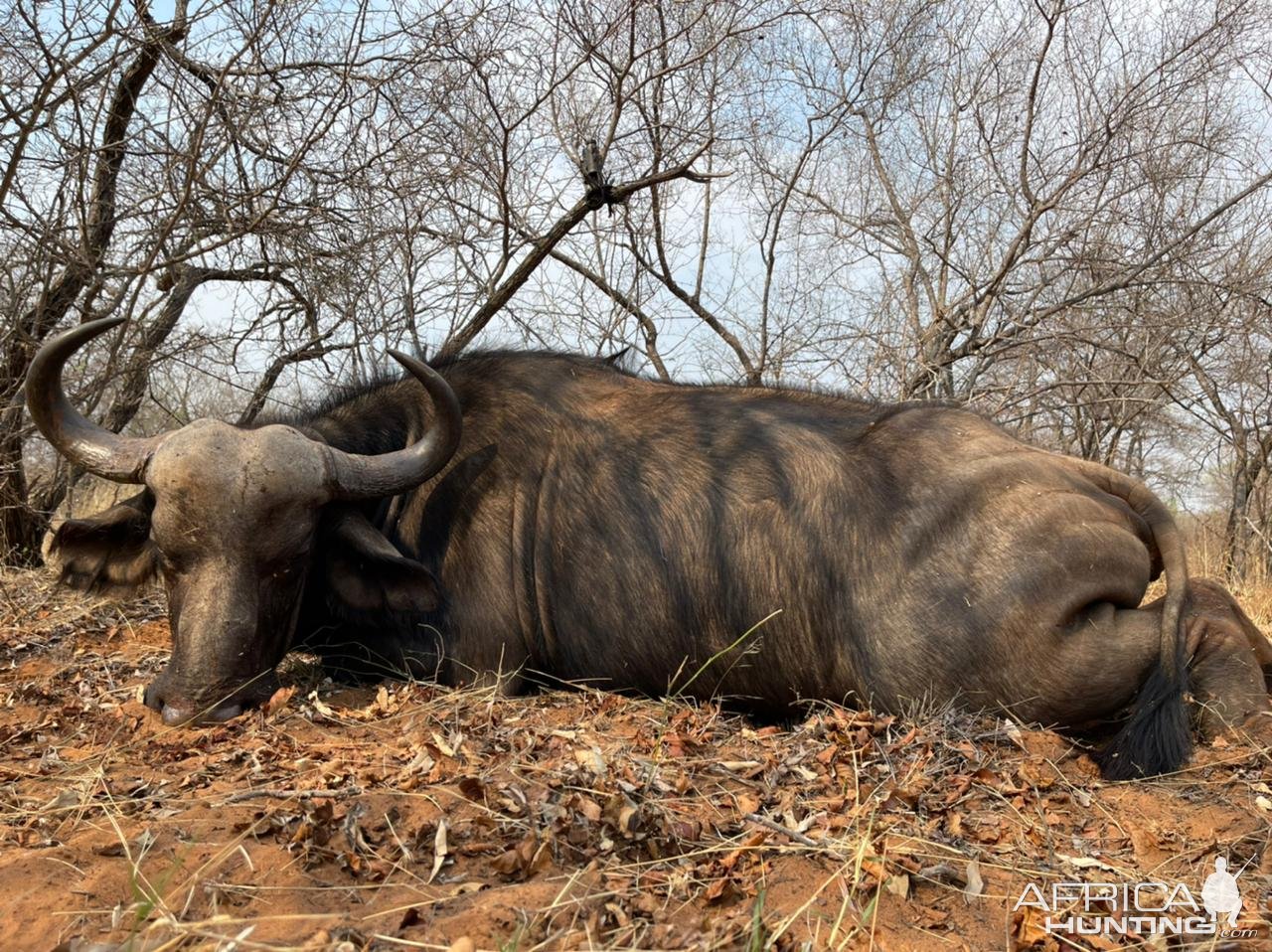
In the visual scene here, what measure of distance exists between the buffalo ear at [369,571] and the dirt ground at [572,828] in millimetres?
530

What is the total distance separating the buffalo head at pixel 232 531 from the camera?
13.6 ft

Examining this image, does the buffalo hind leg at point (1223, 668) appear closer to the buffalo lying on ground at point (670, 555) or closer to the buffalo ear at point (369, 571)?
the buffalo lying on ground at point (670, 555)

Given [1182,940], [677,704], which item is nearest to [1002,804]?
[1182,940]

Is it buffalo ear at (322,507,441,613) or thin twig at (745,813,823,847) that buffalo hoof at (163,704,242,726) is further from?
thin twig at (745,813,823,847)

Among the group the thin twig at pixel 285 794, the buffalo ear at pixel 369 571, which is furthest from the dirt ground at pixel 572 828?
the buffalo ear at pixel 369 571

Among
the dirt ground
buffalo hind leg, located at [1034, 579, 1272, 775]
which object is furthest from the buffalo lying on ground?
the dirt ground

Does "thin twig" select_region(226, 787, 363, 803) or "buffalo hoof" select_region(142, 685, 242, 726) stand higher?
"thin twig" select_region(226, 787, 363, 803)

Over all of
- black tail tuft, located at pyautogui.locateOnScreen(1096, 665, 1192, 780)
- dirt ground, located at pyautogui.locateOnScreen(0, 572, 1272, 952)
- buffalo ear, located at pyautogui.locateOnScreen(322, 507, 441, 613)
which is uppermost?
buffalo ear, located at pyautogui.locateOnScreen(322, 507, 441, 613)

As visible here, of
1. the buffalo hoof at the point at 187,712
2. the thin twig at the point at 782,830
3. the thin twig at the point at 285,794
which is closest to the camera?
the thin twig at the point at 782,830

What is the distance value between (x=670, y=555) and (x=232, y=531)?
Answer: 1.90 metres

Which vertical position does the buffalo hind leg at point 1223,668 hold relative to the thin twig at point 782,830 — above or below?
above

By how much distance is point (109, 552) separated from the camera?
16.6 ft

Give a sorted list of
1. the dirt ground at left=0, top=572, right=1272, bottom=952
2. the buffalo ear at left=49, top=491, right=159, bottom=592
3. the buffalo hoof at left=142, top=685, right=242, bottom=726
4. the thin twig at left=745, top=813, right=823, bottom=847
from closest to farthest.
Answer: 1. the dirt ground at left=0, top=572, right=1272, bottom=952
2. the thin twig at left=745, top=813, right=823, bottom=847
3. the buffalo hoof at left=142, top=685, right=242, bottom=726
4. the buffalo ear at left=49, top=491, right=159, bottom=592

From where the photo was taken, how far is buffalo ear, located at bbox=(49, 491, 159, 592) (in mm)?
4887
